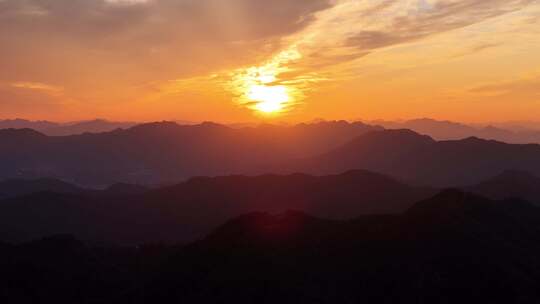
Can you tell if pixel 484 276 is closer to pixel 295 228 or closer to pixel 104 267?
pixel 295 228

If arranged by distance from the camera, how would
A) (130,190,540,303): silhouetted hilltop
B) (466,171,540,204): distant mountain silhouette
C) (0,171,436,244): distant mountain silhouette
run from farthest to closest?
(466,171,540,204): distant mountain silhouette < (0,171,436,244): distant mountain silhouette < (130,190,540,303): silhouetted hilltop

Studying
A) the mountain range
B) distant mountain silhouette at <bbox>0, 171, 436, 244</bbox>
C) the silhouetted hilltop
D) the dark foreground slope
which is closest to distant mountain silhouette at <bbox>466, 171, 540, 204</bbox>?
the mountain range

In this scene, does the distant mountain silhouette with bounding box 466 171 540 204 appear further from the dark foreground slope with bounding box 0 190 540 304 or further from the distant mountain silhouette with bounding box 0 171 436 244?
the dark foreground slope with bounding box 0 190 540 304

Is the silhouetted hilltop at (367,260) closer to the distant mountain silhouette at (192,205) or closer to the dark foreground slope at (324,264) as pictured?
the dark foreground slope at (324,264)

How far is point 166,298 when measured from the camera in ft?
235

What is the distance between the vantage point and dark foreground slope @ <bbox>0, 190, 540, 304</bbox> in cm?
6588

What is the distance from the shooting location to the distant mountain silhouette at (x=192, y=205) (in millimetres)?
155125

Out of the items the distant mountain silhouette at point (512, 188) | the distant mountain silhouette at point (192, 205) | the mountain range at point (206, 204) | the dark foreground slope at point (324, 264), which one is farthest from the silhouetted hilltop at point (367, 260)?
the distant mountain silhouette at point (512, 188)

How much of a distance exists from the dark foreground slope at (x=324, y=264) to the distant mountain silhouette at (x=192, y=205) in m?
60.9

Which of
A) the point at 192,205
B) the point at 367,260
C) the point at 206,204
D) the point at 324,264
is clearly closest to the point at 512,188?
the point at 206,204

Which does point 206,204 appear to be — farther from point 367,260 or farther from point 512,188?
point 367,260

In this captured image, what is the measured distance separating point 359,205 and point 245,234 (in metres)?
81.9

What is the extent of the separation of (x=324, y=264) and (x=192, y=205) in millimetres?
113527

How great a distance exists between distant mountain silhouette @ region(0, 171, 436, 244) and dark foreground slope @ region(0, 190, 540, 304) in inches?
2398
